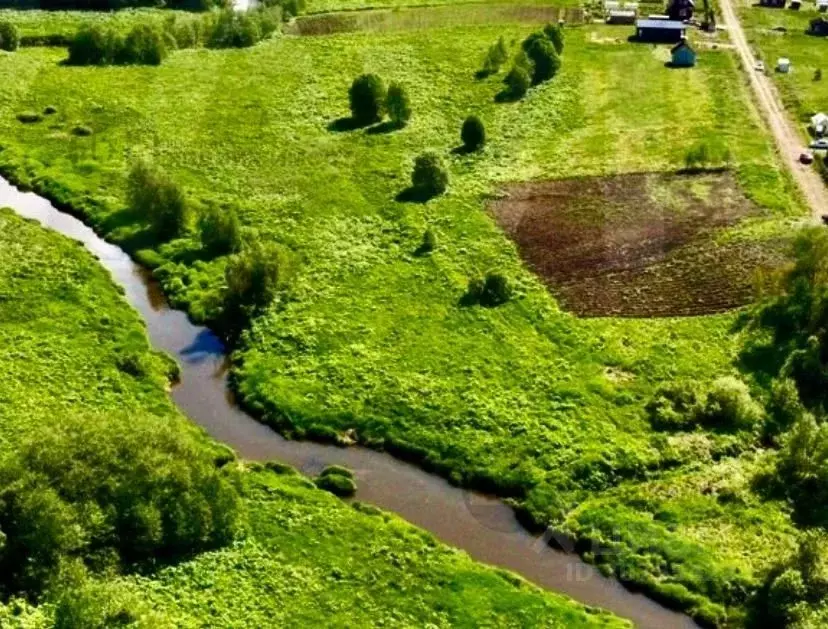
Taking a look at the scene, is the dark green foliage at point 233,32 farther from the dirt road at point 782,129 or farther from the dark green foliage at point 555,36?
the dirt road at point 782,129

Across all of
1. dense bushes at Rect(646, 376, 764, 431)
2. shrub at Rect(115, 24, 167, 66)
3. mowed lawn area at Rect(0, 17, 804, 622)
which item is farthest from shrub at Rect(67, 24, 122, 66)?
dense bushes at Rect(646, 376, 764, 431)

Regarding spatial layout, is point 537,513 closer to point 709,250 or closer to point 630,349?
point 630,349

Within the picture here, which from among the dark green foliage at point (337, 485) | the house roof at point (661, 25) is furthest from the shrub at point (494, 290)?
the house roof at point (661, 25)

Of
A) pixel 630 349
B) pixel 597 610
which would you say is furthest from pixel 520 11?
pixel 597 610

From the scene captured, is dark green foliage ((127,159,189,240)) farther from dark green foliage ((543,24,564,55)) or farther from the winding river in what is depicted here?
dark green foliage ((543,24,564,55))

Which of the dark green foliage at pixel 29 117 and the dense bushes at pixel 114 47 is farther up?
the dense bushes at pixel 114 47

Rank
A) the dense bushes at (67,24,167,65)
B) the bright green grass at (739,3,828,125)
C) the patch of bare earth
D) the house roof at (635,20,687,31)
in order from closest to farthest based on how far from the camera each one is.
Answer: the patch of bare earth, the bright green grass at (739,3,828,125), the dense bushes at (67,24,167,65), the house roof at (635,20,687,31)

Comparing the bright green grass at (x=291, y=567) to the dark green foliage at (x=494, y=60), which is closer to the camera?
the bright green grass at (x=291, y=567)
